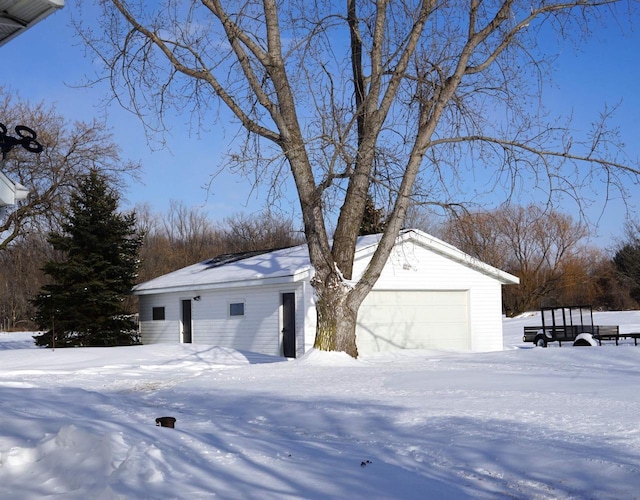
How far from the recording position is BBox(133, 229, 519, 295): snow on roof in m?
20.2

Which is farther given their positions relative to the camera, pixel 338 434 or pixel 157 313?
pixel 157 313

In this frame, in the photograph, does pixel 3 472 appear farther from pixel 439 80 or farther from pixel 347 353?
pixel 439 80

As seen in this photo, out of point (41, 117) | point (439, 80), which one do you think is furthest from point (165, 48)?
point (41, 117)

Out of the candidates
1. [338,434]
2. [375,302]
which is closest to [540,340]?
[375,302]

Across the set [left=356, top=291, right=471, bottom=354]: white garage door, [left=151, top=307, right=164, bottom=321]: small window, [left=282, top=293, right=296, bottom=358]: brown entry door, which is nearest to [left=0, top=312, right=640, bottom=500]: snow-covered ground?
[left=282, top=293, right=296, bottom=358]: brown entry door

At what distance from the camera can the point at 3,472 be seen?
5.36 metres

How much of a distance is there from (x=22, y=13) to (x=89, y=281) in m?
24.9

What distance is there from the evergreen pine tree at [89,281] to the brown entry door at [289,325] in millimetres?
10664

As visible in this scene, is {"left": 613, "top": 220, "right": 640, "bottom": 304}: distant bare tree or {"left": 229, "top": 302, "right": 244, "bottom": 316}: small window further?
{"left": 613, "top": 220, "right": 640, "bottom": 304}: distant bare tree

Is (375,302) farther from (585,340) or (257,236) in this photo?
(257,236)

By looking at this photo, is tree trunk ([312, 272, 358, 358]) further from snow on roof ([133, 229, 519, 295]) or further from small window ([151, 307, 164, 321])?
small window ([151, 307, 164, 321])

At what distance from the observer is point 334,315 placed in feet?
48.3

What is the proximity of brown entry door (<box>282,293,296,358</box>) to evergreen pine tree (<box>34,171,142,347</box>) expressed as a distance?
10664 mm

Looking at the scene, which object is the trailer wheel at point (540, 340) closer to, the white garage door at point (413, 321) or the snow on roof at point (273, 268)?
the snow on roof at point (273, 268)
